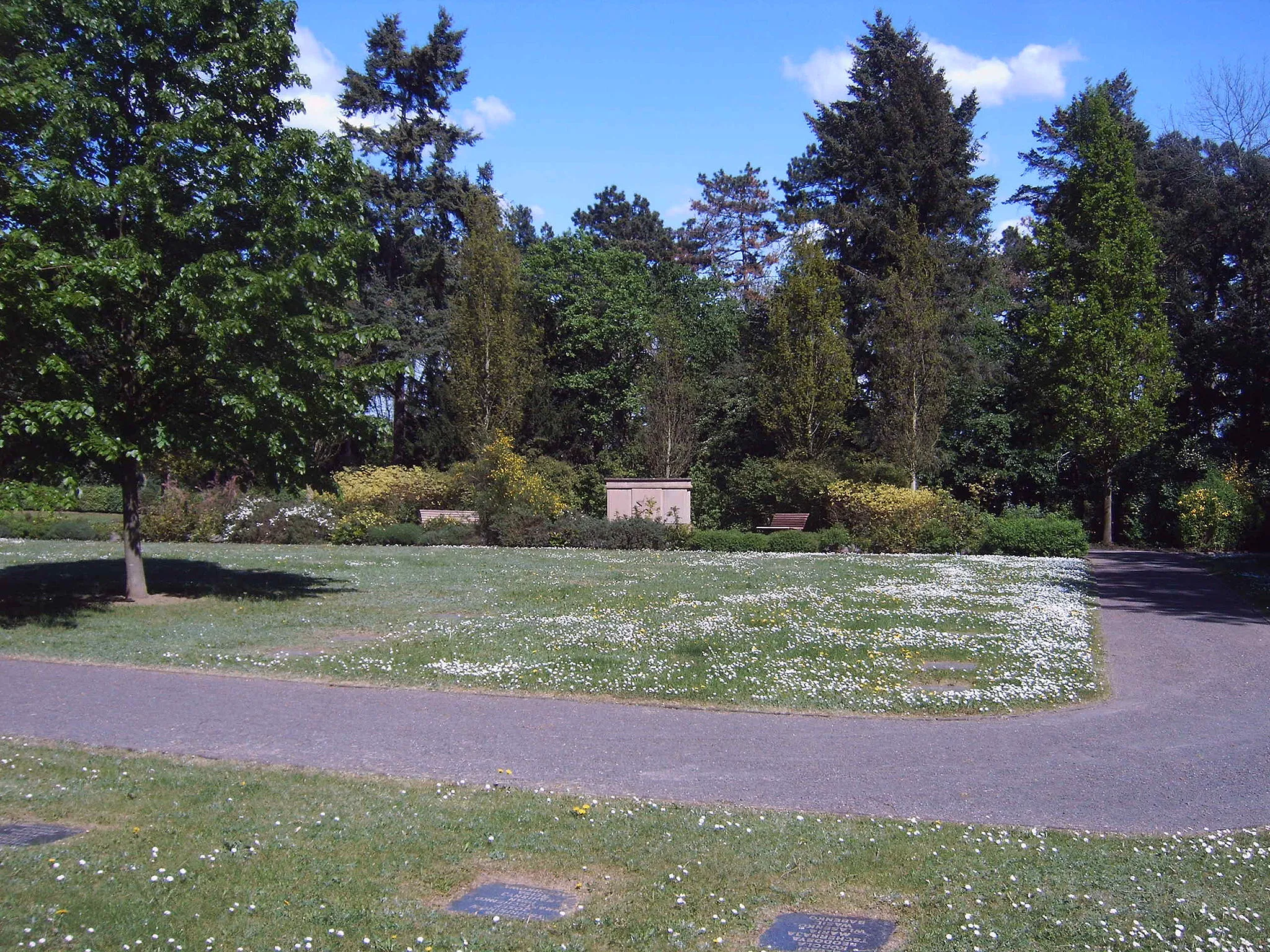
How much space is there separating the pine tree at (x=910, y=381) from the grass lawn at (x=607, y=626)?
910cm

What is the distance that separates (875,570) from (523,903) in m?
17.7

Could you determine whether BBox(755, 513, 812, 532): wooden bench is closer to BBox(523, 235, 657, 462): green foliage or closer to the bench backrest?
the bench backrest

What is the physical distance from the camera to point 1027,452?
115ft

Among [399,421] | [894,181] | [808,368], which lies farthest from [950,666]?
[399,421]

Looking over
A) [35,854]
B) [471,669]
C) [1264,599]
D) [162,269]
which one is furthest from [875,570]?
[35,854]

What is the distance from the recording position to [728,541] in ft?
92.4

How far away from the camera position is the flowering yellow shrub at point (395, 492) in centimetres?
3112

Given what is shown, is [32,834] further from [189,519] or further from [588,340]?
[588,340]

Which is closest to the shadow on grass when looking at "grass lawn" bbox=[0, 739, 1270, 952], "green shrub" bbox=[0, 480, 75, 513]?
"green shrub" bbox=[0, 480, 75, 513]

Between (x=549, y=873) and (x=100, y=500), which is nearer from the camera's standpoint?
(x=549, y=873)

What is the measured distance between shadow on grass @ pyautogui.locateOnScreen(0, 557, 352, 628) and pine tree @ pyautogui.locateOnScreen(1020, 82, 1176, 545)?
22.1 meters

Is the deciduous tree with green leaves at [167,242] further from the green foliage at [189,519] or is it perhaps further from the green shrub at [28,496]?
the green foliage at [189,519]

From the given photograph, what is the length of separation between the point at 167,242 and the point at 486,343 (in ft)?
72.6

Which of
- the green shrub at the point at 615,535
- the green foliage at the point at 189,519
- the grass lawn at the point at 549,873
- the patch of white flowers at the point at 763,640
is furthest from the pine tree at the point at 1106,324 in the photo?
the grass lawn at the point at 549,873
